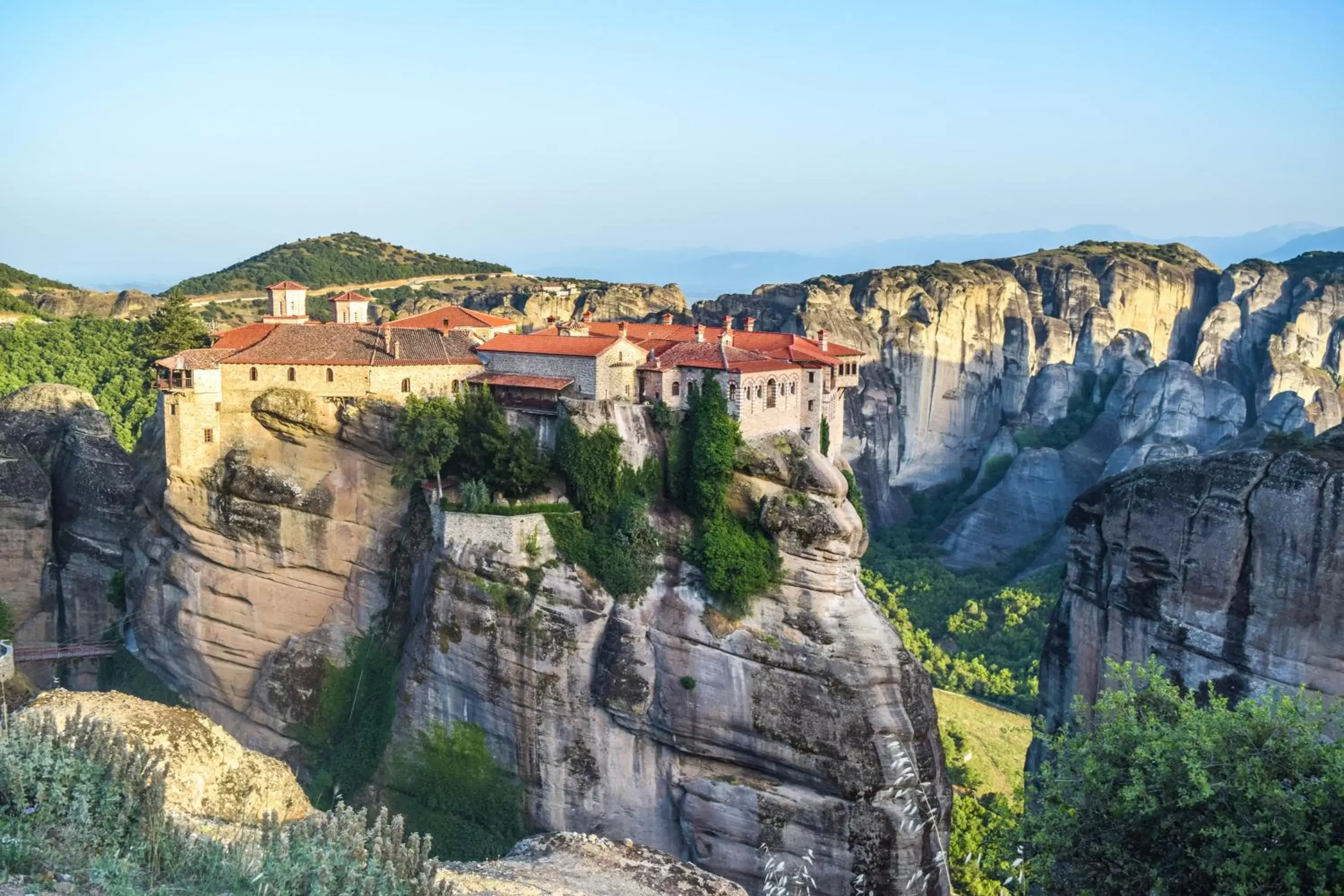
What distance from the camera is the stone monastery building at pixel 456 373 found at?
31719 millimetres

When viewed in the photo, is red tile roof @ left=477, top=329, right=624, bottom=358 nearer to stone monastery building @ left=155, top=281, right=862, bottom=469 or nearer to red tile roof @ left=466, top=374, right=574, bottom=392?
stone monastery building @ left=155, top=281, right=862, bottom=469

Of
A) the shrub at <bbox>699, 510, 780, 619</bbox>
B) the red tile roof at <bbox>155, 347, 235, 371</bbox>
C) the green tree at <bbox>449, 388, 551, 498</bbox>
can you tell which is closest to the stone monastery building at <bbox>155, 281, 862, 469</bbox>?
the red tile roof at <bbox>155, 347, 235, 371</bbox>

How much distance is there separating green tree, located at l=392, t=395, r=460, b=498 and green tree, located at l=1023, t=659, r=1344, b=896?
1865 cm

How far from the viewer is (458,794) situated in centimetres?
3012

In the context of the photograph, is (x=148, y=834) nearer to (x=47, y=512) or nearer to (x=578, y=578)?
(x=578, y=578)

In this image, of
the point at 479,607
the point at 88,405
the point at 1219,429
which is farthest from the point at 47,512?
the point at 1219,429

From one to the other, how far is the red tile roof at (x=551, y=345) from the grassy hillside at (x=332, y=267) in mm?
54728

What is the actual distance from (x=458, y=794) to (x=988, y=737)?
19535 millimetres

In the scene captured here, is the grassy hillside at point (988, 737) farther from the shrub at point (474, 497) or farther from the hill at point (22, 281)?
the hill at point (22, 281)

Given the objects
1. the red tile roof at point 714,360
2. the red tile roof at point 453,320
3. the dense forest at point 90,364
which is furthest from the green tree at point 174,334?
the red tile roof at point 714,360

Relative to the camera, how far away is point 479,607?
30.1 metres

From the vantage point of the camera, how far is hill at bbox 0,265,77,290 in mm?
78250

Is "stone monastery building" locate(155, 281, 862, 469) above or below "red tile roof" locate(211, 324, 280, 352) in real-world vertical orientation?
below

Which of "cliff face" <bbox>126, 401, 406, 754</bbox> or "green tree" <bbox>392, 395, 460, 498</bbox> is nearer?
"green tree" <bbox>392, 395, 460, 498</bbox>
